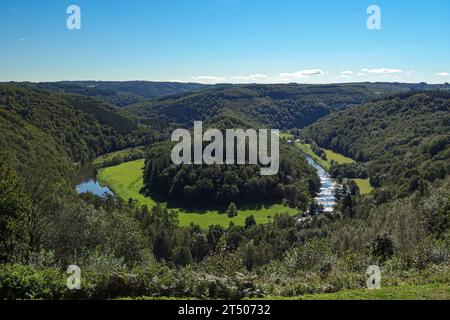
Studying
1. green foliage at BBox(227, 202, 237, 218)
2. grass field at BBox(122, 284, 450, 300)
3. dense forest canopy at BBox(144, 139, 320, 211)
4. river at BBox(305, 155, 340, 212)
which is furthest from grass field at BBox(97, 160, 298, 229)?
grass field at BBox(122, 284, 450, 300)

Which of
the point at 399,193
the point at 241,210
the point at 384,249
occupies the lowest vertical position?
the point at 241,210

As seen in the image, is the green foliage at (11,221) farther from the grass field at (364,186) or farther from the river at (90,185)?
the grass field at (364,186)

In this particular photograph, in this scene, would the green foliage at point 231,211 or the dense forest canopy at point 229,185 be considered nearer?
the green foliage at point 231,211

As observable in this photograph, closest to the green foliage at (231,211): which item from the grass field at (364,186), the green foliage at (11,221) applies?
the grass field at (364,186)

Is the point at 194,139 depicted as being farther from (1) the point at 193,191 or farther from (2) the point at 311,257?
(2) the point at 311,257

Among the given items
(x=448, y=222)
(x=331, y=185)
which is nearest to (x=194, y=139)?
(x=331, y=185)

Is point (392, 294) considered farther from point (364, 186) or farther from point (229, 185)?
point (364, 186)

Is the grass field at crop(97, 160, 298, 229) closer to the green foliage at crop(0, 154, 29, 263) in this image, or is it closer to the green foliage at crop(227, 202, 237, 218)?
the green foliage at crop(227, 202, 237, 218)

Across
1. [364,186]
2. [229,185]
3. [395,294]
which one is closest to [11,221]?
[395,294]
